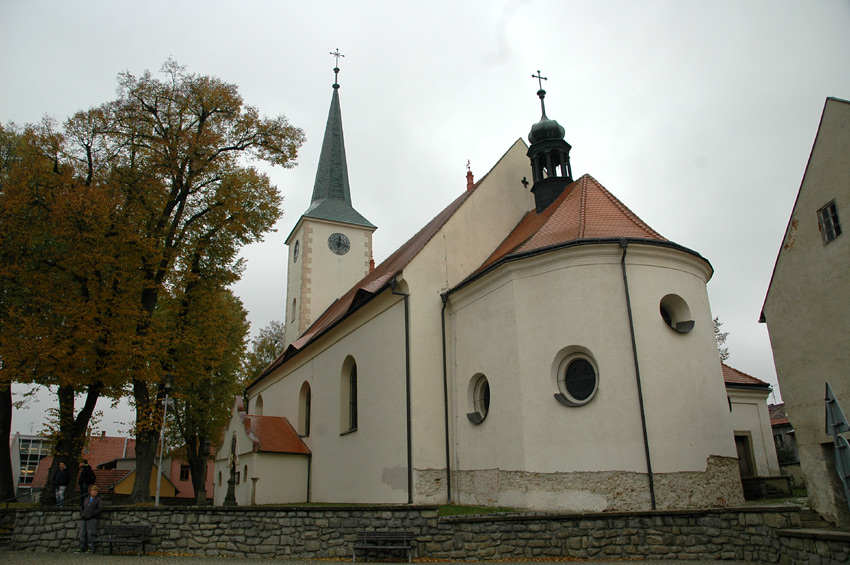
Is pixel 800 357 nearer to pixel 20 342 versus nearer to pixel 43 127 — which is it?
pixel 20 342

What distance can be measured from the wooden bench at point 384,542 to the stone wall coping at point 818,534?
5.47 metres

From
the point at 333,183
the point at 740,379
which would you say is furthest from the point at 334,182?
the point at 740,379

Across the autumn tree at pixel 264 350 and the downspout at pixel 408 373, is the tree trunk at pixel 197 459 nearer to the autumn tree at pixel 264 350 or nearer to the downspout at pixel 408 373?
the autumn tree at pixel 264 350

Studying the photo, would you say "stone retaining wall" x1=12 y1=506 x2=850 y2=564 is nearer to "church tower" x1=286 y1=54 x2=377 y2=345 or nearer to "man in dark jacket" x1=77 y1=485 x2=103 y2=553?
"man in dark jacket" x1=77 y1=485 x2=103 y2=553

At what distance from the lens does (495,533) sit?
31.6 feet

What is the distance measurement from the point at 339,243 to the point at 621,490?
2166cm

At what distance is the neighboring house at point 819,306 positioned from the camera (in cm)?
942

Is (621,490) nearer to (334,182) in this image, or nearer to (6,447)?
(6,447)

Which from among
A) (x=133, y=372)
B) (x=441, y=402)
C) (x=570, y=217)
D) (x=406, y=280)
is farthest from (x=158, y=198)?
(x=570, y=217)

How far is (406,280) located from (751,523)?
9.28 m

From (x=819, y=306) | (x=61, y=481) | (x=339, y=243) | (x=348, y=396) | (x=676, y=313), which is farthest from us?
(x=339, y=243)

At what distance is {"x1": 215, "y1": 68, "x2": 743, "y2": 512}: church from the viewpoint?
11680mm

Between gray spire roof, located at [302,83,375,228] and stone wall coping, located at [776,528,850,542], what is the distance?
82.1 feet

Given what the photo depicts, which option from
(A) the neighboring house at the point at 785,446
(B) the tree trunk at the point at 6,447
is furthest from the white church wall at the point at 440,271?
(B) the tree trunk at the point at 6,447
